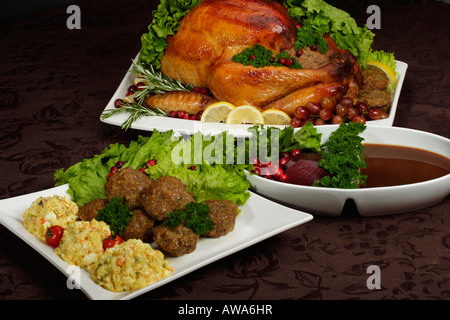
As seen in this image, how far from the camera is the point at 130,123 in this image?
3.67m

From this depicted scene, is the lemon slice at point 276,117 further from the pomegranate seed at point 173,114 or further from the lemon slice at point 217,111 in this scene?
the pomegranate seed at point 173,114

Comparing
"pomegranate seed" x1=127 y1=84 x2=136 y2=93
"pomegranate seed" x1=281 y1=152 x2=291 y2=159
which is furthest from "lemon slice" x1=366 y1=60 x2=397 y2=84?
"pomegranate seed" x1=127 y1=84 x2=136 y2=93

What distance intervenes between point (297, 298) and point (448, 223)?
2.83ft

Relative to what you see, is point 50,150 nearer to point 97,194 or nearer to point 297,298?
point 97,194

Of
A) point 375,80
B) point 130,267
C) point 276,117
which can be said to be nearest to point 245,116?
point 276,117

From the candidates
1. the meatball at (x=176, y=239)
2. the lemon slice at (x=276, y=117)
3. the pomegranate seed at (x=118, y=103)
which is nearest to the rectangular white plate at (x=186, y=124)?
the pomegranate seed at (x=118, y=103)

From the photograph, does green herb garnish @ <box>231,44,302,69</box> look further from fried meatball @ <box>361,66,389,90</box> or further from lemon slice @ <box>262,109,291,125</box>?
fried meatball @ <box>361,66,389,90</box>

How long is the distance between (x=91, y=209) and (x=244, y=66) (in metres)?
1.49

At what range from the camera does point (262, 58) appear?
3.72m

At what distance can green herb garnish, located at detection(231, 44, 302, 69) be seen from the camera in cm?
370

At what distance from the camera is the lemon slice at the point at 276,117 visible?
3.63 metres

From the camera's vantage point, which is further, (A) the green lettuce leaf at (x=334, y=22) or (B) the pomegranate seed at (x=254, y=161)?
(A) the green lettuce leaf at (x=334, y=22)

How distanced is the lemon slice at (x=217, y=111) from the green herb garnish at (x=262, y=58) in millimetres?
280

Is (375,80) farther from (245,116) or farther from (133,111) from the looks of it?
(133,111)
